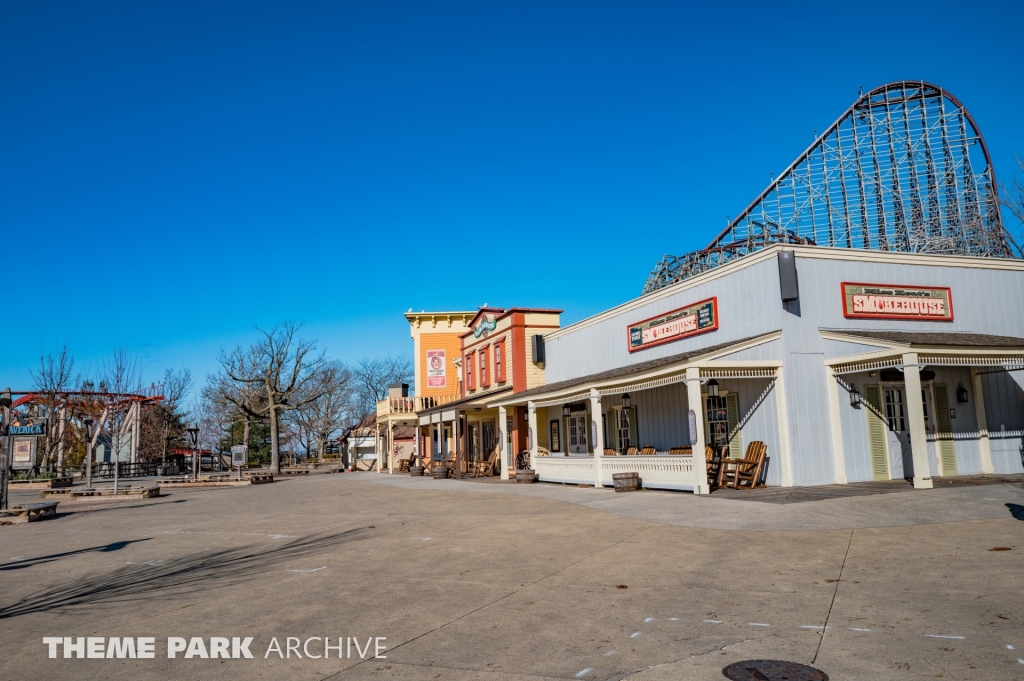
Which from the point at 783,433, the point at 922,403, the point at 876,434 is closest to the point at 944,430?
the point at 922,403

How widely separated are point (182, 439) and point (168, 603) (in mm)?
57744

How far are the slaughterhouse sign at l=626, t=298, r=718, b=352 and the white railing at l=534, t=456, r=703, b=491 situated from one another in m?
3.61

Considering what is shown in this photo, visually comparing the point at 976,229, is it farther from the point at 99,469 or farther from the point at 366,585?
the point at 99,469

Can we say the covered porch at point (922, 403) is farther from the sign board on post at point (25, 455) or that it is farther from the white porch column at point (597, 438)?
the sign board on post at point (25, 455)

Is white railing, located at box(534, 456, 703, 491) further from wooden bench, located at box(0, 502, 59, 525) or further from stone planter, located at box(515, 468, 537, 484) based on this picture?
wooden bench, located at box(0, 502, 59, 525)

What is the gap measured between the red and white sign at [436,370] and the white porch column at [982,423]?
89.2ft

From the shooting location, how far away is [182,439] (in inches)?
2346

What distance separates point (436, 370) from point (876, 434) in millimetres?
27200

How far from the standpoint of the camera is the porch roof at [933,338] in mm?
14797

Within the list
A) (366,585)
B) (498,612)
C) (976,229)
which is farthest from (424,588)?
(976,229)

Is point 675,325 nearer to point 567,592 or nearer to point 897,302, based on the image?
point 897,302

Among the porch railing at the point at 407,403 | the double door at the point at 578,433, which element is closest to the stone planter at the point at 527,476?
the double door at the point at 578,433

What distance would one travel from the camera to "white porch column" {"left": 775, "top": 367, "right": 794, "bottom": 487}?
15328mm

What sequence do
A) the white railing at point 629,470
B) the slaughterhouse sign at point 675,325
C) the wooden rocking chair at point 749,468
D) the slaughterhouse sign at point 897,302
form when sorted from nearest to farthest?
1. the wooden rocking chair at point 749,468
2. the white railing at point 629,470
3. the slaughterhouse sign at point 897,302
4. the slaughterhouse sign at point 675,325
